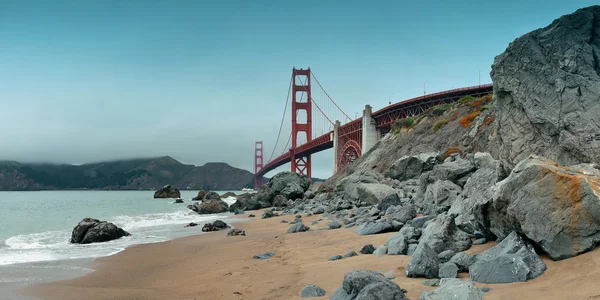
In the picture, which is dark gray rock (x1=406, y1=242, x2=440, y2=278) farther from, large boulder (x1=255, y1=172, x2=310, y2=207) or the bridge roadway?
the bridge roadway

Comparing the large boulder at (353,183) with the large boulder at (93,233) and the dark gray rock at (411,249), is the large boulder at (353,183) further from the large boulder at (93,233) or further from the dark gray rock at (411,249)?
the dark gray rock at (411,249)

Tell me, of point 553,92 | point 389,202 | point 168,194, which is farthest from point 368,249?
point 168,194

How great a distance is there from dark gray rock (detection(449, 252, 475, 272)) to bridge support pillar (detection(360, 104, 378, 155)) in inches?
1615

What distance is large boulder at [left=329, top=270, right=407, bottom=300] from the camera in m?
3.88

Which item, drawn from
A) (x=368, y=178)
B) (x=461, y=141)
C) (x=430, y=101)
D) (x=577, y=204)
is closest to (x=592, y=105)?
(x=577, y=204)

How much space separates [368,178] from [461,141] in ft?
37.4

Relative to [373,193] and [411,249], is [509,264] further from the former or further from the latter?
[373,193]

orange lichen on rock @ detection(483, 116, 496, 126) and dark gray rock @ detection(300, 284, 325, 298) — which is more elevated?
orange lichen on rock @ detection(483, 116, 496, 126)

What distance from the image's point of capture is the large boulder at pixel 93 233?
12938mm

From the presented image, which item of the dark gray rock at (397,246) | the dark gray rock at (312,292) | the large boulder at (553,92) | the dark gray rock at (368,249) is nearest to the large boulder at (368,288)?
the dark gray rock at (312,292)

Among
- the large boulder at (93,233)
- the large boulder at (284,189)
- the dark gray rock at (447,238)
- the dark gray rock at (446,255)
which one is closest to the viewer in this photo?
the dark gray rock at (446,255)

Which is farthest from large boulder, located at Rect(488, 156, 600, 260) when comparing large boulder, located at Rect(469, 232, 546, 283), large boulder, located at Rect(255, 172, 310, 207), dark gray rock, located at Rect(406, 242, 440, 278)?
large boulder, located at Rect(255, 172, 310, 207)

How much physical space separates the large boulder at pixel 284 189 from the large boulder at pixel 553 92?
906 inches

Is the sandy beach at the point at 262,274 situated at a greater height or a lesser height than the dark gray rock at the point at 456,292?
lesser
